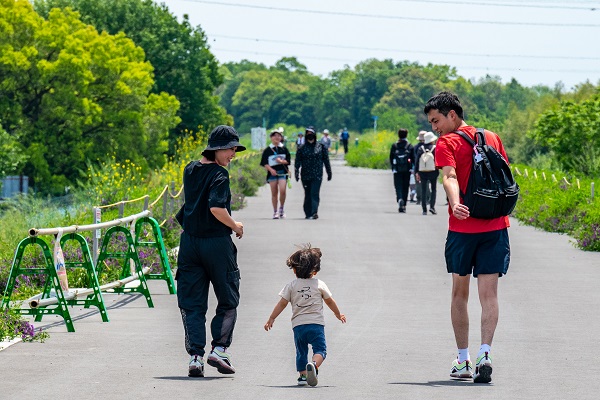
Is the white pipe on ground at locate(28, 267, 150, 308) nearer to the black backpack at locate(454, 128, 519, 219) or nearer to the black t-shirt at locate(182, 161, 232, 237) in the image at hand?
the black t-shirt at locate(182, 161, 232, 237)

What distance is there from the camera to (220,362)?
9.27m

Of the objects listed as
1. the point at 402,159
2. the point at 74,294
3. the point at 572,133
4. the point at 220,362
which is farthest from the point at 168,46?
the point at 220,362

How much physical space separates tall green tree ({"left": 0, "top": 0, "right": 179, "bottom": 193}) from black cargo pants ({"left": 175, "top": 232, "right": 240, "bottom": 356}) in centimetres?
5248

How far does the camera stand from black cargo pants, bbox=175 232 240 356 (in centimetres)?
955

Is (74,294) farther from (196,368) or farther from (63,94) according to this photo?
(63,94)

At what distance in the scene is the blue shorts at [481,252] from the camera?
901 cm

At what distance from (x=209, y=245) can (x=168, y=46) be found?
75742 mm

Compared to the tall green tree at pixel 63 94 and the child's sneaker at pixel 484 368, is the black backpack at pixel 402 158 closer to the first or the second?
the child's sneaker at pixel 484 368

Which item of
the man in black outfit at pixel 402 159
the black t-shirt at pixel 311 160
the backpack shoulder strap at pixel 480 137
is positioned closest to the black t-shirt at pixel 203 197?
the backpack shoulder strap at pixel 480 137

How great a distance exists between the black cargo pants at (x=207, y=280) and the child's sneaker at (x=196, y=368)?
25cm

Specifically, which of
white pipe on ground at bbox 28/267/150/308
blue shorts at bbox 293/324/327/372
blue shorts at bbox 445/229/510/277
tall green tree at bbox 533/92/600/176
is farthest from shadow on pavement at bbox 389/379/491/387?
tall green tree at bbox 533/92/600/176

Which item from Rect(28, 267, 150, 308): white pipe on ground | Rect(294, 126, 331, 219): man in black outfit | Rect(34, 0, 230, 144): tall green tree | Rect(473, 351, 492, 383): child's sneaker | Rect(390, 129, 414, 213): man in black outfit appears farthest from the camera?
Rect(34, 0, 230, 144): tall green tree

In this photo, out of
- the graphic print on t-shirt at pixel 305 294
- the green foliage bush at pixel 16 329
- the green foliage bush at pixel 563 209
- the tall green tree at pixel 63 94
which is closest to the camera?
the graphic print on t-shirt at pixel 305 294

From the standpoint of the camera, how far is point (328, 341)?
11.0 meters
